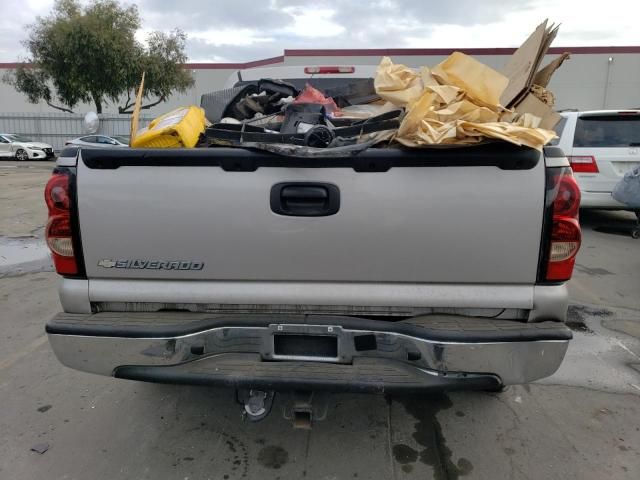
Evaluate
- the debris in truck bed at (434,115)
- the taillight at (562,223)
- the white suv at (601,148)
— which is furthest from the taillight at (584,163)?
the taillight at (562,223)

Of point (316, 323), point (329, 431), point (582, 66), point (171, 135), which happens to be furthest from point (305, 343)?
point (582, 66)

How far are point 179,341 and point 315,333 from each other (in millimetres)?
613

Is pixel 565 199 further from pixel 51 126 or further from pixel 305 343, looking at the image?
pixel 51 126

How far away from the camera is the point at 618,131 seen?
25.1 feet

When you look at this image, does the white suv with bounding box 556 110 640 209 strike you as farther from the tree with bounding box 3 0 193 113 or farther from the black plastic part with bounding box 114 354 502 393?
the tree with bounding box 3 0 193 113

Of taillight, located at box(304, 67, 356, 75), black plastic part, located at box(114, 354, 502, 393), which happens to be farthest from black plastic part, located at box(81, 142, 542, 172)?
taillight, located at box(304, 67, 356, 75)

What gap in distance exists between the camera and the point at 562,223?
219 centimetres

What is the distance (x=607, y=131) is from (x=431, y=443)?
682cm

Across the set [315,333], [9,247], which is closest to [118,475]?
[315,333]

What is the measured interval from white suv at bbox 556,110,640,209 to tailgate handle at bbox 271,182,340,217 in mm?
Result: 6678

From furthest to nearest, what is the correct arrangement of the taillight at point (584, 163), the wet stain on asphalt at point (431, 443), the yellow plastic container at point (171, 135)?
the taillight at point (584, 163)
the wet stain on asphalt at point (431, 443)
the yellow plastic container at point (171, 135)

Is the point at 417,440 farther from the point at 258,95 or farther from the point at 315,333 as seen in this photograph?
the point at 258,95

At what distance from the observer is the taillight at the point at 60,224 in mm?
2279

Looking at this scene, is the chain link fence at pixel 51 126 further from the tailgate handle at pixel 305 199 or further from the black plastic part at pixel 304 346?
the black plastic part at pixel 304 346
